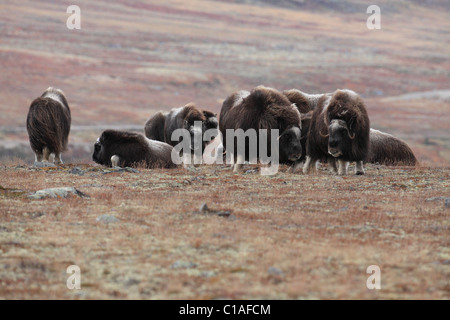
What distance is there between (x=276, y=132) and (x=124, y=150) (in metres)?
4.05

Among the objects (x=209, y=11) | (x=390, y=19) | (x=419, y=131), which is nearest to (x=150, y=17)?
(x=209, y=11)

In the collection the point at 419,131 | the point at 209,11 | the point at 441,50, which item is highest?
the point at 209,11

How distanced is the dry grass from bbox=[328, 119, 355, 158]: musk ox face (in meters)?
1.62

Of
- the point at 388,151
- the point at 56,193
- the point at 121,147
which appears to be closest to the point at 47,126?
the point at 121,147

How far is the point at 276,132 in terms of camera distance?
43.9 feet

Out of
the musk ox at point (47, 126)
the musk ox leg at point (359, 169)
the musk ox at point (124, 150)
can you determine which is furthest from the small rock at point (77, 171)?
the musk ox leg at point (359, 169)

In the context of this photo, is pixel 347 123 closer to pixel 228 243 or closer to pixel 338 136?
pixel 338 136

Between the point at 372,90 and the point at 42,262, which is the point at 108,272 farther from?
the point at 372,90

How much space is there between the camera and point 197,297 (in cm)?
523

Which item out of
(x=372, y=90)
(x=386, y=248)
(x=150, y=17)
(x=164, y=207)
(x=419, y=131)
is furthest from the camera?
(x=150, y=17)

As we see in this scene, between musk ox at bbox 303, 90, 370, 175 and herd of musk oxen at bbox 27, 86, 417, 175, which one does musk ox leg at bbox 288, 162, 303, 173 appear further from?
musk ox at bbox 303, 90, 370, 175

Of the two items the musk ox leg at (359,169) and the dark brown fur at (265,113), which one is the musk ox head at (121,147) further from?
the musk ox leg at (359,169)

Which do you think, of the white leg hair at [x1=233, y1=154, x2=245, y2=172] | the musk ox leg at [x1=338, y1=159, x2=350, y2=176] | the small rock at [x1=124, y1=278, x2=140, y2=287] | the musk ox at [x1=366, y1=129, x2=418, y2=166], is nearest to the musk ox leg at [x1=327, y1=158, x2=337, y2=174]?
the musk ox leg at [x1=338, y1=159, x2=350, y2=176]
